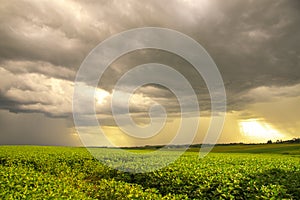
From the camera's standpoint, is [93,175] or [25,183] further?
[93,175]

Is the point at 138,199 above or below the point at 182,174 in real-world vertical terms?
below

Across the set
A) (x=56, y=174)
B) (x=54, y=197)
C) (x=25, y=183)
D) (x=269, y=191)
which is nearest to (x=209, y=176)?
(x=269, y=191)

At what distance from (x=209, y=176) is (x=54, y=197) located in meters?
7.47

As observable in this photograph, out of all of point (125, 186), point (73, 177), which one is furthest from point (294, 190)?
point (73, 177)

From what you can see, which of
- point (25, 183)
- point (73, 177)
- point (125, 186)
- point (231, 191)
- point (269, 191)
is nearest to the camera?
point (269, 191)

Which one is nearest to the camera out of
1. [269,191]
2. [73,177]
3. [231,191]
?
[269,191]

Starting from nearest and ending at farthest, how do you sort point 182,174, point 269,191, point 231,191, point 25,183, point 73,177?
point 269,191, point 231,191, point 25,183, point 182,174, point 73,177

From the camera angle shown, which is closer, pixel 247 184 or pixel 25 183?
pixel 247 184

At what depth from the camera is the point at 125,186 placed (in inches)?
576

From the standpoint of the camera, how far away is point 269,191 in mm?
10766

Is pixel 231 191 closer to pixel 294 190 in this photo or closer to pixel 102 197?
pixel 294 190

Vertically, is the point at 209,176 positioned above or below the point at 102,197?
above

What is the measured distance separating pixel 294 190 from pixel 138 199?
6409mm

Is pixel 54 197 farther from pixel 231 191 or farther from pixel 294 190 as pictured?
pixel 294 190
